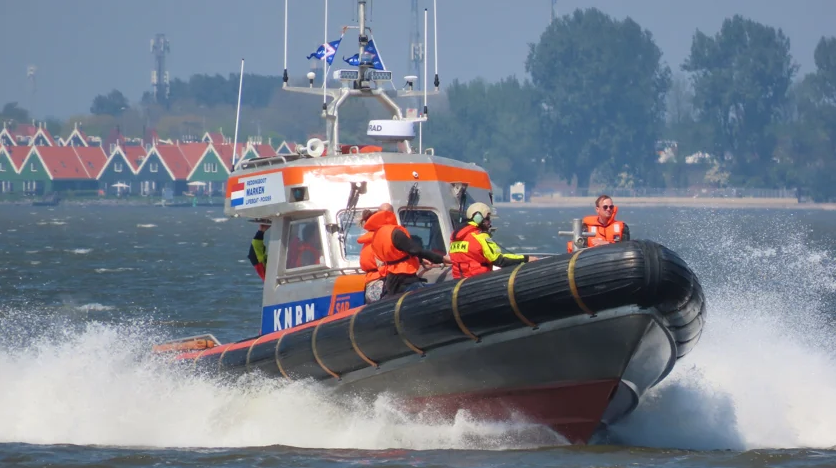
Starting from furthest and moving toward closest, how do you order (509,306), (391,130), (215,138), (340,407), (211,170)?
(211,170)
(215,138)
(391,130)
(340,407)
(509,306)

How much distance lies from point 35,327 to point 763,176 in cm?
9165

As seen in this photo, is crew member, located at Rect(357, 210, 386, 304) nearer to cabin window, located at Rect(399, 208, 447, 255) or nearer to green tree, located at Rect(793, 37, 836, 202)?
cabin window, located at Rect(399, 208, 447, 255)

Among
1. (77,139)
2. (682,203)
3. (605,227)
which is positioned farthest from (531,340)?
(77,139)

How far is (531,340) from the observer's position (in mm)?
9445

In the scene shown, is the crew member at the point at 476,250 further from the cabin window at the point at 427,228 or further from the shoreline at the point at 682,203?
the shoreline at the point at 682,203

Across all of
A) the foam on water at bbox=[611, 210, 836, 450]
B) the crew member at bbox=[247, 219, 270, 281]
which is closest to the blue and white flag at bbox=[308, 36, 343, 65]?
the crew member at bbox=[247, 219, 270, 281]

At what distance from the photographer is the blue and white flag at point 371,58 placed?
12617 mm

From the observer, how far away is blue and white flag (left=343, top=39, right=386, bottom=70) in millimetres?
12617

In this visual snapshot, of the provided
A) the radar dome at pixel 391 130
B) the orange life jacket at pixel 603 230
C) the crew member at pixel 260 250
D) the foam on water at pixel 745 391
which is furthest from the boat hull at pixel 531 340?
the radar dome at pixel 391 130

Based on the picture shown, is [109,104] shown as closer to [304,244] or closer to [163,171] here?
[163,171]

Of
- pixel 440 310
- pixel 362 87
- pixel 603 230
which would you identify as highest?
pixel 362 87

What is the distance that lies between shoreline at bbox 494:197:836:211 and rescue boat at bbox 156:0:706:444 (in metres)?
94.2

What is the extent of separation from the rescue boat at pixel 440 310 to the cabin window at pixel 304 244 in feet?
0.05

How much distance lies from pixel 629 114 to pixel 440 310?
103617mm
